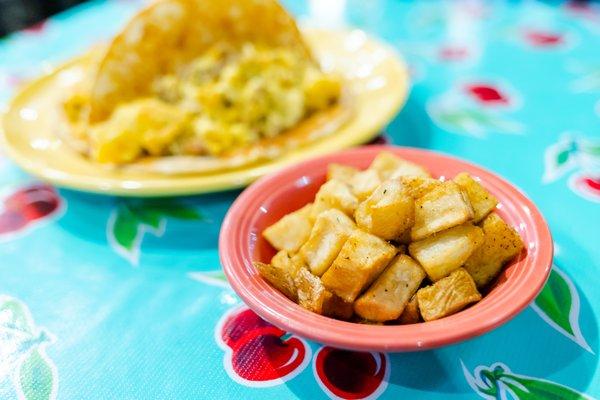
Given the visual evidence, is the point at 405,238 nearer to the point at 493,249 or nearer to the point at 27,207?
the point at 493,249

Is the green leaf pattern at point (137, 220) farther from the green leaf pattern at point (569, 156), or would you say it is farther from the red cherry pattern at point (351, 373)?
the green leaf pattern at point (569, 156)

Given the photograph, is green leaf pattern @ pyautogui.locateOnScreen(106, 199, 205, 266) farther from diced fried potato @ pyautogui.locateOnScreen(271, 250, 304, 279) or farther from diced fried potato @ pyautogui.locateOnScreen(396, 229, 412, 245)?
diced fried potato @ pyautogui.locateOnScreen(396, 229, 412, 245)

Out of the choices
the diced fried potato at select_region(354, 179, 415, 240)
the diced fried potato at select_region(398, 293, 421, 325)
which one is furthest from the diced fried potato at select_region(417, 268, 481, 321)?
the diced fried potato at select_region(354, 179, 415, 240)

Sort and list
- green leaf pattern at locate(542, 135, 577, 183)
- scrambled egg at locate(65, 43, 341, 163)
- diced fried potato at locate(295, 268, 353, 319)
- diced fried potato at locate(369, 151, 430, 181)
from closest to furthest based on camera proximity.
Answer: diced fried potato at locate(295, 268, 353, 319) < diced fried potato at locate(369, 151, 430, 181) < green leaf pattern at locate(542, 135, 577, 183) < scrambled egg at locate(65, 43, 341, 163)

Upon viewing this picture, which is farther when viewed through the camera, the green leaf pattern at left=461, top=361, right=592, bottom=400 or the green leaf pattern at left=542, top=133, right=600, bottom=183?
the green leaf pattern at left=542, top=133, right=600, bottom=183

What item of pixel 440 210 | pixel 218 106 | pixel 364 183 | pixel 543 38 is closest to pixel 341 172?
pixel 364 183

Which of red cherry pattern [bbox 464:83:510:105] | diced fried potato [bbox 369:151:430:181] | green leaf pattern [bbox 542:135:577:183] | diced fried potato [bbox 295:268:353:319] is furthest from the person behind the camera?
red cherry pattern [bbox 464:83:510:105]

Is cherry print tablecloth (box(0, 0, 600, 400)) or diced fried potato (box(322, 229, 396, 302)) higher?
diced fried potato (box(322, 229, 396, 302))
